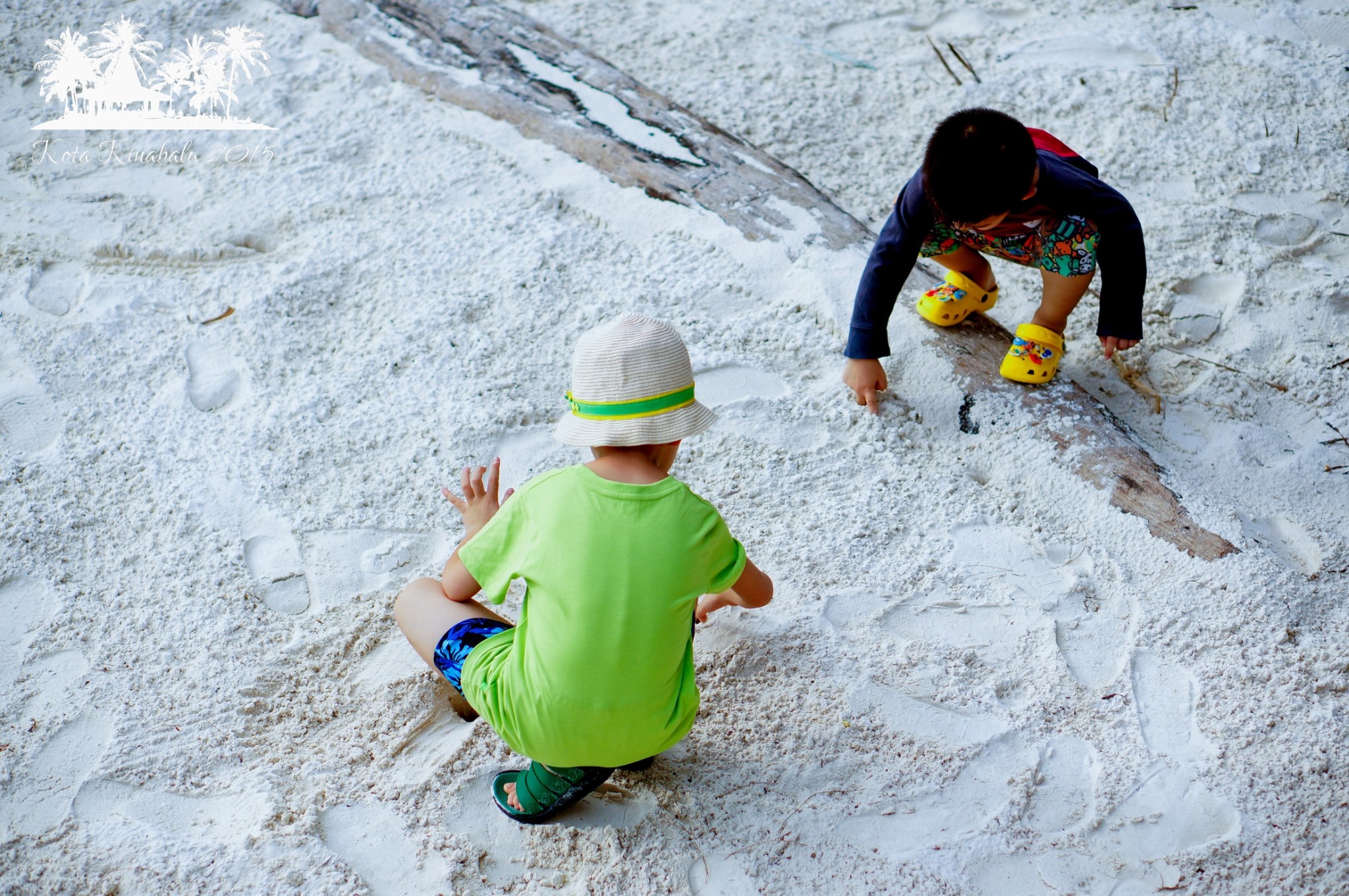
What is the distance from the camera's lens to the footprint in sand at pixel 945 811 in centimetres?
135

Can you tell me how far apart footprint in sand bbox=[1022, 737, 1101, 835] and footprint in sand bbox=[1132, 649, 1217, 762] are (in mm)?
105

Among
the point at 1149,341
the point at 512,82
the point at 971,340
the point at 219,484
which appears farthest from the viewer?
the point at 512,82

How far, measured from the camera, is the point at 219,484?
1.85m

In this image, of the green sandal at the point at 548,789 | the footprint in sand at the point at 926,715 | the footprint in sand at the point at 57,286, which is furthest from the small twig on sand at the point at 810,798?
the footprint in sand at the point at 57,286

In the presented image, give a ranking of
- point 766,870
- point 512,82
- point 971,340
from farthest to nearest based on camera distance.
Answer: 1. point 512,82
2. point 971,340
3. point 766,870

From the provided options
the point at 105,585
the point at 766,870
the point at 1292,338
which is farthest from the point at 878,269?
the point at 105,585

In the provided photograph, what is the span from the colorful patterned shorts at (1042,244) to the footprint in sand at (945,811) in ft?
3.20

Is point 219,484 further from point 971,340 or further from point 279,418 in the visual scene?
point 971,340

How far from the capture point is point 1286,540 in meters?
1.75

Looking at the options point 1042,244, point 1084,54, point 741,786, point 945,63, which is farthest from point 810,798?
point 1084,54

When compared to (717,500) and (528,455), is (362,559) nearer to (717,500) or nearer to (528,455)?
(528,455)

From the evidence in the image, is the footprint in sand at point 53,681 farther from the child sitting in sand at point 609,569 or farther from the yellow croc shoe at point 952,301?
the yellow croc shoe at point 952,301

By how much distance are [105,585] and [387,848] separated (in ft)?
2.46

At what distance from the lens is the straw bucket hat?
1212mm
